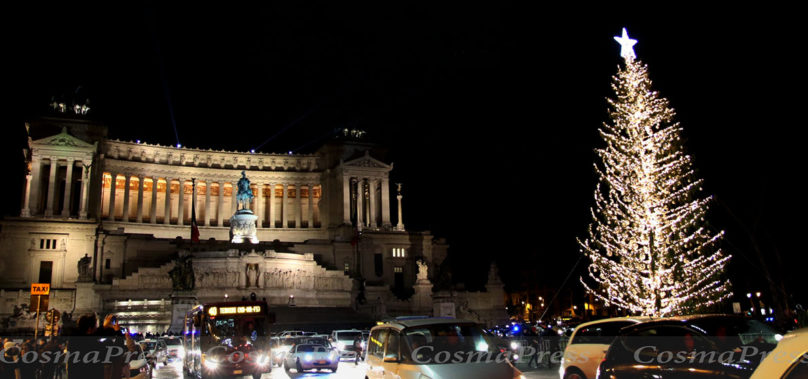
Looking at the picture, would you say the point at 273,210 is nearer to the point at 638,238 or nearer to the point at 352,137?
the point at 352,137

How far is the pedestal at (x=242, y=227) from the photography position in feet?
221

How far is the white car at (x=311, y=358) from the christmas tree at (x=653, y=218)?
12.3 meters

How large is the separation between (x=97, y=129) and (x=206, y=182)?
14.8m

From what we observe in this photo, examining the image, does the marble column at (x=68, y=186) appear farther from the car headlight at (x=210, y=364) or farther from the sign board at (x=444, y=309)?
the car headlight at (x=210, y=364)

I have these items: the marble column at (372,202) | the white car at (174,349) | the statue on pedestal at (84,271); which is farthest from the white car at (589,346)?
the marble column at (372,202)

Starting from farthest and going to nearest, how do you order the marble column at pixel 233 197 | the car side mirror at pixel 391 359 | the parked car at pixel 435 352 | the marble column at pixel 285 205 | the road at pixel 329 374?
the marble column at pixel 285 205 < the marble column at pixel 233 197 < the road at pixel 329 374 < the car side mirror at pixel 391 359 < the parked car at pixel 435 352

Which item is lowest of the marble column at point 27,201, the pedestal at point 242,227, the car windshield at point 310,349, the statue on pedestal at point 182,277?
the car windshield at point 310,349

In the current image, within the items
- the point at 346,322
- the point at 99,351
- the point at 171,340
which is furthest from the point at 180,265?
the point at 99,351

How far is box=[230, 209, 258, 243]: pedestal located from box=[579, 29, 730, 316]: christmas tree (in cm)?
4725

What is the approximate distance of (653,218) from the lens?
25.8m

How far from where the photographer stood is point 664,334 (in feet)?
36.8

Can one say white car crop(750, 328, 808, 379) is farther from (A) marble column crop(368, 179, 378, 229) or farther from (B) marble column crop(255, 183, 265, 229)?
(B) marble column crop(255, 183, 265, 229)

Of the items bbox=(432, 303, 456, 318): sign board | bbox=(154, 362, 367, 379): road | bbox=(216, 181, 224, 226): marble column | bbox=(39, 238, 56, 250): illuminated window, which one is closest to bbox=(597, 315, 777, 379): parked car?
bbox=(154, 362, 367, 379): road

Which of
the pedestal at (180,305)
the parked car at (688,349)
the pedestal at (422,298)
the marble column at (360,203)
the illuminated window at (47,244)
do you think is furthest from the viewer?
the marble column at (360,203)
